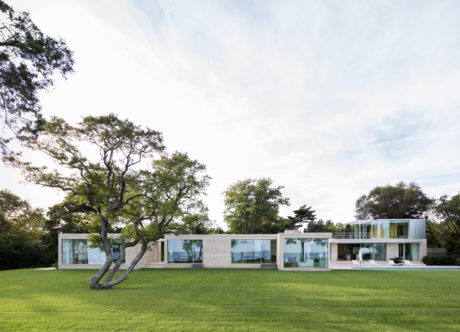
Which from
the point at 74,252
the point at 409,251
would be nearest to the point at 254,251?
the point at 74,252

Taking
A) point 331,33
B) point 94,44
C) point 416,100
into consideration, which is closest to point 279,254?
point 416,100

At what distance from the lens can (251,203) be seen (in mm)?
31938

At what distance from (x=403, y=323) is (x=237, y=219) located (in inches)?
1008

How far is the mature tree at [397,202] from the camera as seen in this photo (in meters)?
36.7

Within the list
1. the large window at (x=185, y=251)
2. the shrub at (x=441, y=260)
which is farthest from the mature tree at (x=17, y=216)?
the shrub at (x=441, y=260)

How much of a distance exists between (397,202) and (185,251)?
30543mm

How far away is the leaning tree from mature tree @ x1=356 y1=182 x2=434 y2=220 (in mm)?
34457

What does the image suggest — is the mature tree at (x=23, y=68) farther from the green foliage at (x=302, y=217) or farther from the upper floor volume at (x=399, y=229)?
the green foliage at (x=302, y=217)

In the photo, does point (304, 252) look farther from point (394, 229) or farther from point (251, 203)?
point (394, 229)

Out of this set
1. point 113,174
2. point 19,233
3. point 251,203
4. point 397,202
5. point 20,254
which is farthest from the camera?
point 397,202

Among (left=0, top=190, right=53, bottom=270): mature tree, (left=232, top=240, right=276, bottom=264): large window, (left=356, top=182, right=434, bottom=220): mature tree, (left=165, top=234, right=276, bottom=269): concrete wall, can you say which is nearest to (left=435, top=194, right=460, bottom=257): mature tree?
(left=356, top=182, right=434, bottom=220): mature tree

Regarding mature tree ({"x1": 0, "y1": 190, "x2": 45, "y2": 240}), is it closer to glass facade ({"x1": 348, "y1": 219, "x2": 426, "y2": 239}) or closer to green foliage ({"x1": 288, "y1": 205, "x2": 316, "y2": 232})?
green foliage ({"x1": 288, "y1": 205, "x2": 316, "y2": 232})

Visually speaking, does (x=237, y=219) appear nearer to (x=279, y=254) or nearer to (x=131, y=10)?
(x=279, y=254)

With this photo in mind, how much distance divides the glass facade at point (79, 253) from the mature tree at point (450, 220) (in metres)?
32.9
